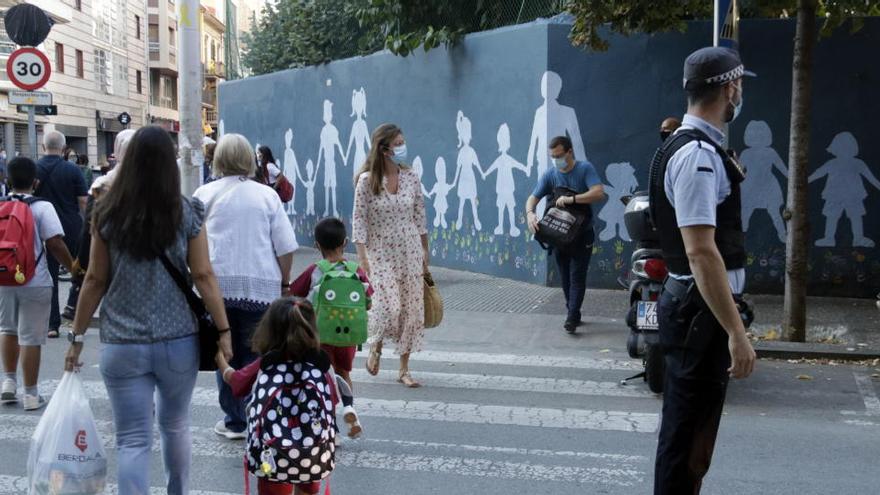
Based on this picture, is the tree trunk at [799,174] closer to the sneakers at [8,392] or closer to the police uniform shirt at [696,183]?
the police uniform shirt at [696,183]

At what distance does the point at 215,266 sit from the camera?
549 cm

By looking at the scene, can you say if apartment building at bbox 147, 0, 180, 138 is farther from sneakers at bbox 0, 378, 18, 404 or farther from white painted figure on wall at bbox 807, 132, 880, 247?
sneakers at bbox 0, 378, 18, 404

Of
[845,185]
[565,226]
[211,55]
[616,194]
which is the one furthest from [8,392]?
[211,55]

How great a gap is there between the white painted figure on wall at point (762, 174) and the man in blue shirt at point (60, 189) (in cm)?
738

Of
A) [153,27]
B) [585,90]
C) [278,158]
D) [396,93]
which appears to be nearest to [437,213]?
[396,93]

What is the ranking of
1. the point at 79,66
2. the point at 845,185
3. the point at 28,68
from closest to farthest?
the point at 845,185 → the point at 28,68 → the point at 79,66

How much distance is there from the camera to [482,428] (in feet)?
21.0

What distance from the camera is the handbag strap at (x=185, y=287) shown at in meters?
4.08

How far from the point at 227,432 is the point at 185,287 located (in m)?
2.18

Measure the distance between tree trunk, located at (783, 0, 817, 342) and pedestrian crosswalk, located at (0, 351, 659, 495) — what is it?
1835 millimetres

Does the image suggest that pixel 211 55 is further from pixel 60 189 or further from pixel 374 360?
pixel 374 360

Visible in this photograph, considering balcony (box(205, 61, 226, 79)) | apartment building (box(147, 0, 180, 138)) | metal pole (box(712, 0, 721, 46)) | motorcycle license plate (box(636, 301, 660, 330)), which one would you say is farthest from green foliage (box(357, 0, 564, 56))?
balcony (box(205, 61, 226, 79))

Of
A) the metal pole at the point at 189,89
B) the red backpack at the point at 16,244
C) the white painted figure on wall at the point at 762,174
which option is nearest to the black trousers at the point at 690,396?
the red backpack at the point at 16,244

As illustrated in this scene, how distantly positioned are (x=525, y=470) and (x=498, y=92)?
8.31 meters
